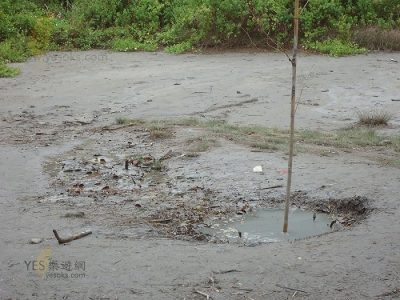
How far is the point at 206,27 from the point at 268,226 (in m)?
10.8

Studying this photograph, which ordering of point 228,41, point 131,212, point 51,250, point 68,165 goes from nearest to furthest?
point 51,250, point 131,212, point 68,165, point 228,41

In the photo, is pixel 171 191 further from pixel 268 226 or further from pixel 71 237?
pixel 71 237

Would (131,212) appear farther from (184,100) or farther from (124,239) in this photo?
(184,100)

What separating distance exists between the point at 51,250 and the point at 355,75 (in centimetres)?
899

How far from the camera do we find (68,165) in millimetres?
7398

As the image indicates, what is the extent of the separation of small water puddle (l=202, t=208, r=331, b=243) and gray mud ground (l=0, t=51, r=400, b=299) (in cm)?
17

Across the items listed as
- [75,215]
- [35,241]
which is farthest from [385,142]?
[35,241]

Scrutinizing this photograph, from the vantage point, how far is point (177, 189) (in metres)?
6.52

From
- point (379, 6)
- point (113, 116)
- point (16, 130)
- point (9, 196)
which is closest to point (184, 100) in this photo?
point (113, 116)

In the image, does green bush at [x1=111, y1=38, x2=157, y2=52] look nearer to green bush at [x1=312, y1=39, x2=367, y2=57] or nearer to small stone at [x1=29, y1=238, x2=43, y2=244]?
green bush at [x1=312, y1=39, x2=367, y2=57]

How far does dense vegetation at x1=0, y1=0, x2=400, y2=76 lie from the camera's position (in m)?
15.1

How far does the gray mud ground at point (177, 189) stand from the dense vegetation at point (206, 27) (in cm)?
271

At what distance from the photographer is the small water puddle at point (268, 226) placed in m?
5.38

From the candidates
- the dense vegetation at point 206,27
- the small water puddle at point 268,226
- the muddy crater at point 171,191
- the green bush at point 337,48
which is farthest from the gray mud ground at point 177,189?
the dense vegetation at point 206,27
